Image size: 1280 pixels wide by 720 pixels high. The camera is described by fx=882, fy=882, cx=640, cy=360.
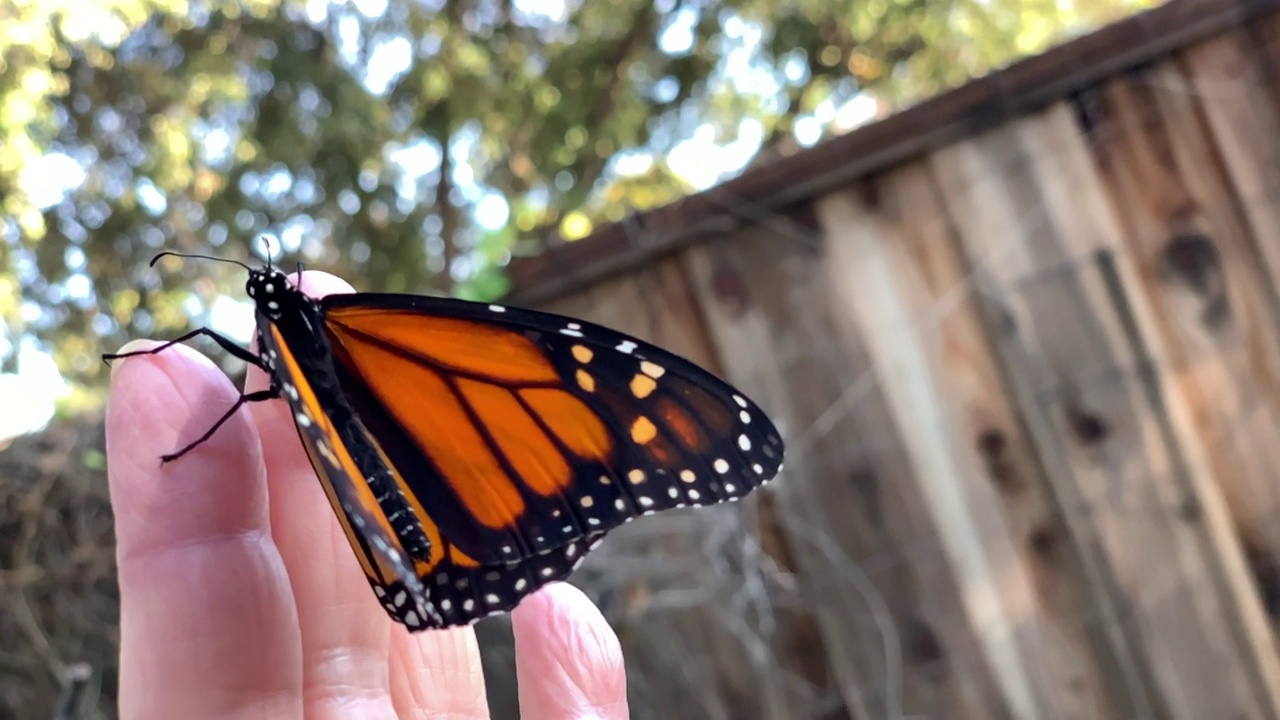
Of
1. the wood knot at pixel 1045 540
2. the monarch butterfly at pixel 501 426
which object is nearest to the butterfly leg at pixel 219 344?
the monarch butterfly at pixel 501 426

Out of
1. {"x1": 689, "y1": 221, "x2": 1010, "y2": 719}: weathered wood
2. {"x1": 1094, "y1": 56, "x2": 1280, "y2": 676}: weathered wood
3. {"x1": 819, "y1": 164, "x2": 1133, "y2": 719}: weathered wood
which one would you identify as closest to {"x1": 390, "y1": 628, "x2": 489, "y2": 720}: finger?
{"x1": 689, "y1": 221, "x2": 1010, "y2": 719}: weathered wood

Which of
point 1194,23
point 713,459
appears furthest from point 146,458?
point 1194,23

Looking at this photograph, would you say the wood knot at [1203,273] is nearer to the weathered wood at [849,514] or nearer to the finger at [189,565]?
the weathered wood at [849,514]

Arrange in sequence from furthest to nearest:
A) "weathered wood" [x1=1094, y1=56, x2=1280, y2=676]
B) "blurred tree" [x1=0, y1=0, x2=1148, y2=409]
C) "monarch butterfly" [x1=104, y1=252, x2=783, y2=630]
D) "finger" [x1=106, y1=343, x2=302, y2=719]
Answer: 1. "blurred tree" [x1=0, y1=0, x2=1148, y2=409]
2. "weathered wood" [x1=1094, y1=56, x2=1280, y2=676]
3. "monarch butterfly" [x1=104, y1=252, x2=783, y2=630]
4. "finger" [x1=106, y1=343, x2=302, y2=719]

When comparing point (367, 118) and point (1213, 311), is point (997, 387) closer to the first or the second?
point (1213, 311)

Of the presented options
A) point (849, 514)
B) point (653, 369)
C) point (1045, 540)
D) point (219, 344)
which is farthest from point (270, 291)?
point (1045, 540)

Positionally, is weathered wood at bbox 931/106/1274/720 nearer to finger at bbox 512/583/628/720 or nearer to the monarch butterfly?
the monarch butterfly
